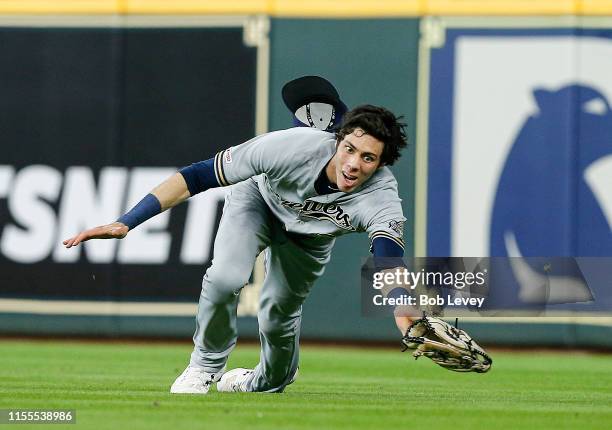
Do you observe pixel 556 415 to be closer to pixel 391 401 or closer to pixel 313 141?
pixel 391 401

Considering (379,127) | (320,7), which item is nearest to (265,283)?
(379,127)

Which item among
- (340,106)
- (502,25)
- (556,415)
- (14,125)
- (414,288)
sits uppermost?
(502,25)

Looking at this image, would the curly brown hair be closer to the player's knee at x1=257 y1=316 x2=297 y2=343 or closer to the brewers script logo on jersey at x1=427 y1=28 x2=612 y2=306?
the player's knee at x1=257 y1=316 x2=297 y2=343

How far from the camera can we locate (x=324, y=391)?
7449 millimetres

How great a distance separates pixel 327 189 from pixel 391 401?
1.15m

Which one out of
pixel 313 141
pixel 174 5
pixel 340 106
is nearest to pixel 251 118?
pixel 174 5

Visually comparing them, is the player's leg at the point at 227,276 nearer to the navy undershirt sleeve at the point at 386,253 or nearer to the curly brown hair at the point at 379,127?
the curly brown hair at the point at 379,127

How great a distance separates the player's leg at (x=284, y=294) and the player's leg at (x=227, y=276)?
0.59 feet

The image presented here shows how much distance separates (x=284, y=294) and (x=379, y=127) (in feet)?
4.02

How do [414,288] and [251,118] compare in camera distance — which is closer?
[414,288]

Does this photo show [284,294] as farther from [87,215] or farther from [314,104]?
[87,215]

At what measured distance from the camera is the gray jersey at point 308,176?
6.36 meters

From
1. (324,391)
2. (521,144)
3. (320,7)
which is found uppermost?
(320,7)

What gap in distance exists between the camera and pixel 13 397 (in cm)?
660
